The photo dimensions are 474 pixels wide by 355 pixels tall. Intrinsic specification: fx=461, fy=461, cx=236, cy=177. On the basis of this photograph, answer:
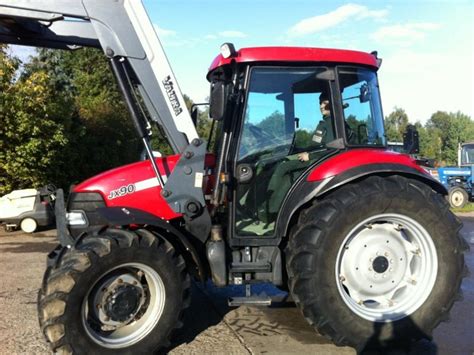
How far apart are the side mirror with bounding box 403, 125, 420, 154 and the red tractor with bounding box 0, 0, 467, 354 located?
67cm

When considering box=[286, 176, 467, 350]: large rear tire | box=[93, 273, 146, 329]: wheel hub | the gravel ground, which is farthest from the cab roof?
the gravel ground

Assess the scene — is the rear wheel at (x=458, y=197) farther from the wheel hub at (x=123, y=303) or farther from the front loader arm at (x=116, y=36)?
the wheel hub at (x=123, y=303)

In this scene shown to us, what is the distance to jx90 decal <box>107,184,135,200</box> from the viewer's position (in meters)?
3.97

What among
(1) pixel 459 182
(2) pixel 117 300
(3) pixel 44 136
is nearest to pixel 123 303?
(2) pixel 117 300

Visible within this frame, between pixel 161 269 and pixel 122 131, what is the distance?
17.0m

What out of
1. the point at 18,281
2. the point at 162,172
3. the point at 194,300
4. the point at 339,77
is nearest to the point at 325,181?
the point at 339,77

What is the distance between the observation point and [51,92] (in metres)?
12.9

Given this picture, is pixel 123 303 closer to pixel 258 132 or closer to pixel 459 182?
pixel 258 132

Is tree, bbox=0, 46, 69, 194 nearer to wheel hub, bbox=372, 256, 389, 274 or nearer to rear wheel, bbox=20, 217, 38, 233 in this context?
rear wheel, bbox=20, 217, 38, 233

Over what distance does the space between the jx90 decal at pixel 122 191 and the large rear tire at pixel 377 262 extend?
1449 mm

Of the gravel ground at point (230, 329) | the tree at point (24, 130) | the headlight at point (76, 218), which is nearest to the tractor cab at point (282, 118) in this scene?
the gravel ground at point (230, 329)

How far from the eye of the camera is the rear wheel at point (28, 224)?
10453mm

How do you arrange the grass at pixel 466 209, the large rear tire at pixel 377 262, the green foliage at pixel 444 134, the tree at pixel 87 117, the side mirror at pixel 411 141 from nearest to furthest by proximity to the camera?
the large rear tire at pixel 377 262 < the side mirror at pixel 411 141 < the tree at pixel 87 117 < the grass at pixel 466 209 < the green foliage at pixel 444 134

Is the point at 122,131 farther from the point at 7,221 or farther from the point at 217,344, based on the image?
the point at 217,344
